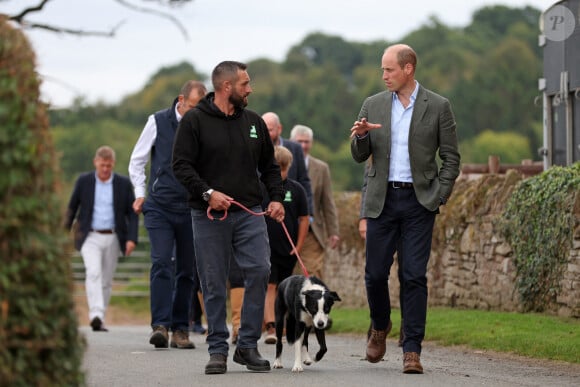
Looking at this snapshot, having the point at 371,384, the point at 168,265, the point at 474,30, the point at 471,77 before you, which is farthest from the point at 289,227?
the point at 474,30

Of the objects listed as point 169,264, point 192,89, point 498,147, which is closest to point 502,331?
point 169,264

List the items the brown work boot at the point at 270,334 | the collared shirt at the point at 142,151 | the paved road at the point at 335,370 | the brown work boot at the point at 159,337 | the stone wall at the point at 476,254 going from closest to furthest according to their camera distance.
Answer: the paved road at the point at 335,370 → the brown work boot at the point at 159,337 → the collared shirt at the point at 142,151 → the brown work boot at the point at 270,334 → the stone wall at the point at 476,254

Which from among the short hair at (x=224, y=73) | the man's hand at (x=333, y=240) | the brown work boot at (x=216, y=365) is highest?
the short hair at (x=224, y=73)

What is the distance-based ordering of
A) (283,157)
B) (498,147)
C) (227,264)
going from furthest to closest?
(498,147), (283,157), (227,264)

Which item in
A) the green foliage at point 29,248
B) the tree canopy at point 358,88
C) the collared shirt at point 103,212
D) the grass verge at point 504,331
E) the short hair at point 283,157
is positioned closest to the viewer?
the green foliage at point 29,248

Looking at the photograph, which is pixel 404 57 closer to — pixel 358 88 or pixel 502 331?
pixel 502 331

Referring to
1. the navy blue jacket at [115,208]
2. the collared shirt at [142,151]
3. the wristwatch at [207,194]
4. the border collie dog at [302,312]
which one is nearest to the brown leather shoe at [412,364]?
the border collie dog at [302,312]

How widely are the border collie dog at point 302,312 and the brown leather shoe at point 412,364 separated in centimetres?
77

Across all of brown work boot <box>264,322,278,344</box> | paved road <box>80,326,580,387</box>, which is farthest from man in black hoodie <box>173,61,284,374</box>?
brown work boot <box>264,322,278,344</box>

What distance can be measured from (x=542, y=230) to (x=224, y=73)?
601cm

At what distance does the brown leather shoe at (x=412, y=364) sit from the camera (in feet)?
32.9

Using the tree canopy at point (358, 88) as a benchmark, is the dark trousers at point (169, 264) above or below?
below

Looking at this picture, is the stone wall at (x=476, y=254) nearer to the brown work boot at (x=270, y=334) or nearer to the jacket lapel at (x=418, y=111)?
the brown work boot at (x=270, y=334)

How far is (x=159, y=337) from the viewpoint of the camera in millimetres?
12609
